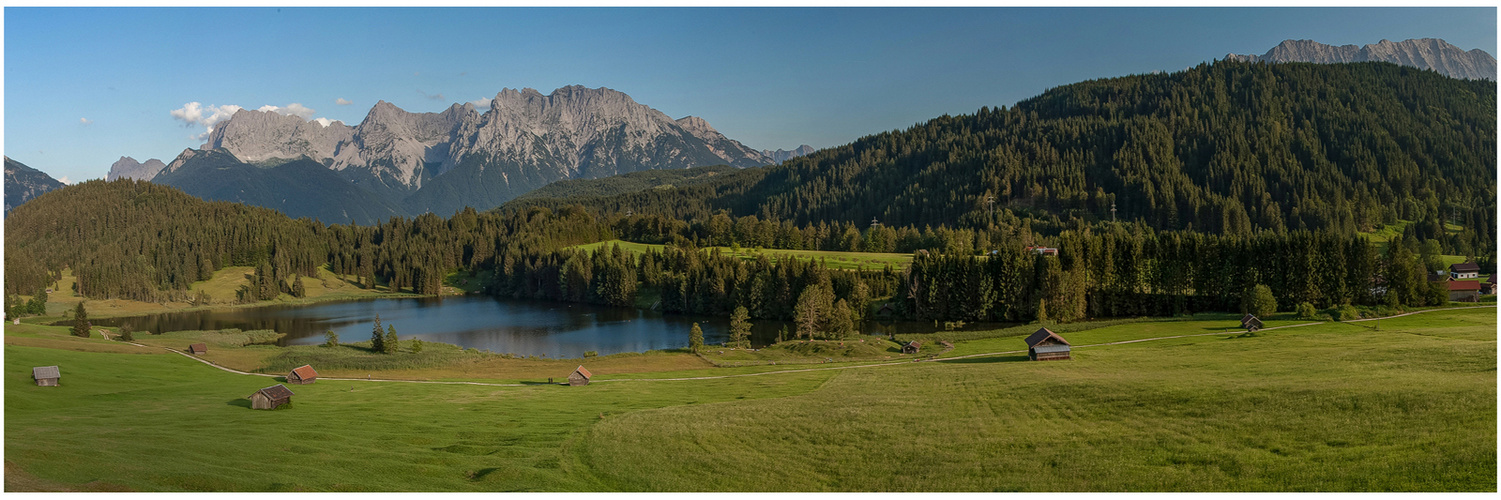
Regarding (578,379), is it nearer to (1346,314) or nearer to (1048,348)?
(1048,348)

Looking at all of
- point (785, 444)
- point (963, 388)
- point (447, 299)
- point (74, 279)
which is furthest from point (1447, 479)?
point (74, 279)

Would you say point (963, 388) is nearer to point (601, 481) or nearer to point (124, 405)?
point (601, 481)

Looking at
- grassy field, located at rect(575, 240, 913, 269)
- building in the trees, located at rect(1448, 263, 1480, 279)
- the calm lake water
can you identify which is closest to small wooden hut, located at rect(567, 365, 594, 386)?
the calm lake water

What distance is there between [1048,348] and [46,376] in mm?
64630

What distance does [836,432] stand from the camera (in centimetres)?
3212

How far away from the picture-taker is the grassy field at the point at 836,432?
2447 cm

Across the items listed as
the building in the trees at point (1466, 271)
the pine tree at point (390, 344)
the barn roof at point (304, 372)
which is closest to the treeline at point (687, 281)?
the pine tree at point (390, 344)

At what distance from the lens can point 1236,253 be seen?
300 ft

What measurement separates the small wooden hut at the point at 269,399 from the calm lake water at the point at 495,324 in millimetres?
36728

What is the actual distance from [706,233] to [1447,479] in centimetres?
17629

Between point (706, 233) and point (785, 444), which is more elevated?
point (706, 233)

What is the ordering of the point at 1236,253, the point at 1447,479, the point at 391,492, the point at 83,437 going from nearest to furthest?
1. the point at 1447,479
2. the point at 391,492
3. the point at 83,437
4. the point at 1236,253

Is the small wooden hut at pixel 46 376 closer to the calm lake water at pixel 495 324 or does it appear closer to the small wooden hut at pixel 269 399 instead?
the small wooden hut at pixel 269 399

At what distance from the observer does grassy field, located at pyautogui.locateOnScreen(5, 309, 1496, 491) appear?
963 inches
